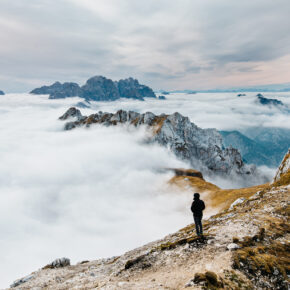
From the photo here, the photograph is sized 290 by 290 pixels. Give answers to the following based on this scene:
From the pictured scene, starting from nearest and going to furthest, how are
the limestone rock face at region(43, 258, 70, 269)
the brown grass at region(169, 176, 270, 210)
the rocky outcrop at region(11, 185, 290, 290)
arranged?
1. the rocky outcrop at region(11, 185, 290, 290)
2. the limestone rock face at region(43, 258, 70, 269)
3. the brown grass at region(169, 176, 270, 210)

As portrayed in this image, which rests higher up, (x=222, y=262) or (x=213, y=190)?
(x=222, y=262)

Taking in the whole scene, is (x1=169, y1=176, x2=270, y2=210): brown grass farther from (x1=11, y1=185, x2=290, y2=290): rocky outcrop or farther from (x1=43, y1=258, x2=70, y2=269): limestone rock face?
(x1=11, y1=185, x2=290, y2=290): rocky outcrop

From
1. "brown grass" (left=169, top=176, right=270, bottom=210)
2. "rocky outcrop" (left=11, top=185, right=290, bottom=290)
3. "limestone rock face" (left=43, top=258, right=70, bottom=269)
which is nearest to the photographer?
"rocky outcrop" (left=11, top=185, right=290, bottom=290)

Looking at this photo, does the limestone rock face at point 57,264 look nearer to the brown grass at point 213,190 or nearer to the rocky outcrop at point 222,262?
the rocky outcrop at point 222,262

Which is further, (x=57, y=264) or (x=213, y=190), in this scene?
(x=213, y=190)

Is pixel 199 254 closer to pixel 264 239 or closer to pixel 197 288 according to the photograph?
pixel 197 288

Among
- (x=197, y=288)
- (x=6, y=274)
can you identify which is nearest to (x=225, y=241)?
(x=197, y=288)

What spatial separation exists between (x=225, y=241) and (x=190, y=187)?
15975 cm

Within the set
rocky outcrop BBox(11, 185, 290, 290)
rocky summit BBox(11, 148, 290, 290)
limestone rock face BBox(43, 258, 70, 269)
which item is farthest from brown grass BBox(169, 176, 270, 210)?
rocky outcrop BBox(11, 185, 290, 290)

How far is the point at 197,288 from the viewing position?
461 inches

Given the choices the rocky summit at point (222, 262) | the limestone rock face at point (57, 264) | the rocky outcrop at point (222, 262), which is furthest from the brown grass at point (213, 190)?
the rocky outcrop at point (222, 262)

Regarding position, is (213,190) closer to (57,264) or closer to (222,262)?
(57,264)

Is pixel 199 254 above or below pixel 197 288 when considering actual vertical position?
below

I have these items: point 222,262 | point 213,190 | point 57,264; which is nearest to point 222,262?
point 222,262
